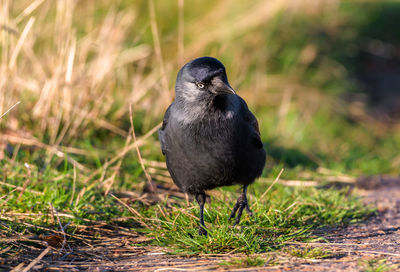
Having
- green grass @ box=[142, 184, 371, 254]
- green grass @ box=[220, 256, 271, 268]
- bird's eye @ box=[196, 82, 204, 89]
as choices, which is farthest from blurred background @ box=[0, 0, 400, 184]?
green grass @ box=[220, 256, 271, 268]

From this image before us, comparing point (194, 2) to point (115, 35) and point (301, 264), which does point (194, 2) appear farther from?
point (301, 264)

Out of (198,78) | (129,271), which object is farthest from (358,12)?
(129,271)

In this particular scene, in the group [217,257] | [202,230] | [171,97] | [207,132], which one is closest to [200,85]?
[207,132]

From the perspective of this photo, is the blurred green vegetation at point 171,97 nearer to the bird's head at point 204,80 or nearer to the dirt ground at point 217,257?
the dirt ground at point 217,257

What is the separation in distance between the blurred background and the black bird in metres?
0.77

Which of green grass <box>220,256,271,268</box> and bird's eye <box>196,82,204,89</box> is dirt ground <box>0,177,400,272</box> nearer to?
green grass <box>220,256,271,268</box>

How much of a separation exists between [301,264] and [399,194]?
2.08 meters

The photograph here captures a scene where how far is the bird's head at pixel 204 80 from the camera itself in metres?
2.85

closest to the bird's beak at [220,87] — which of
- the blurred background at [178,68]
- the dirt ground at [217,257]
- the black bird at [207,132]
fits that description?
the black bird at [207,132]

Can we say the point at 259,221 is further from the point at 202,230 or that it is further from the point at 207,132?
the point at 207,132

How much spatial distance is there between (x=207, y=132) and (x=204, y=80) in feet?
0.99

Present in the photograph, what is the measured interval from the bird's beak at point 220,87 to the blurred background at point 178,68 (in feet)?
3.39

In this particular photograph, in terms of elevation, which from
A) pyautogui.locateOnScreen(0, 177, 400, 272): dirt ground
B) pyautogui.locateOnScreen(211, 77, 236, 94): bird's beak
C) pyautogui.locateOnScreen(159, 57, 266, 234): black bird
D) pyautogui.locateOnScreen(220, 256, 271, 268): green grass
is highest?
pyautogui.locateOnScreen(211, 77, 236, 94): bird's beak

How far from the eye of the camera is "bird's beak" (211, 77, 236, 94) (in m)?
2.82
